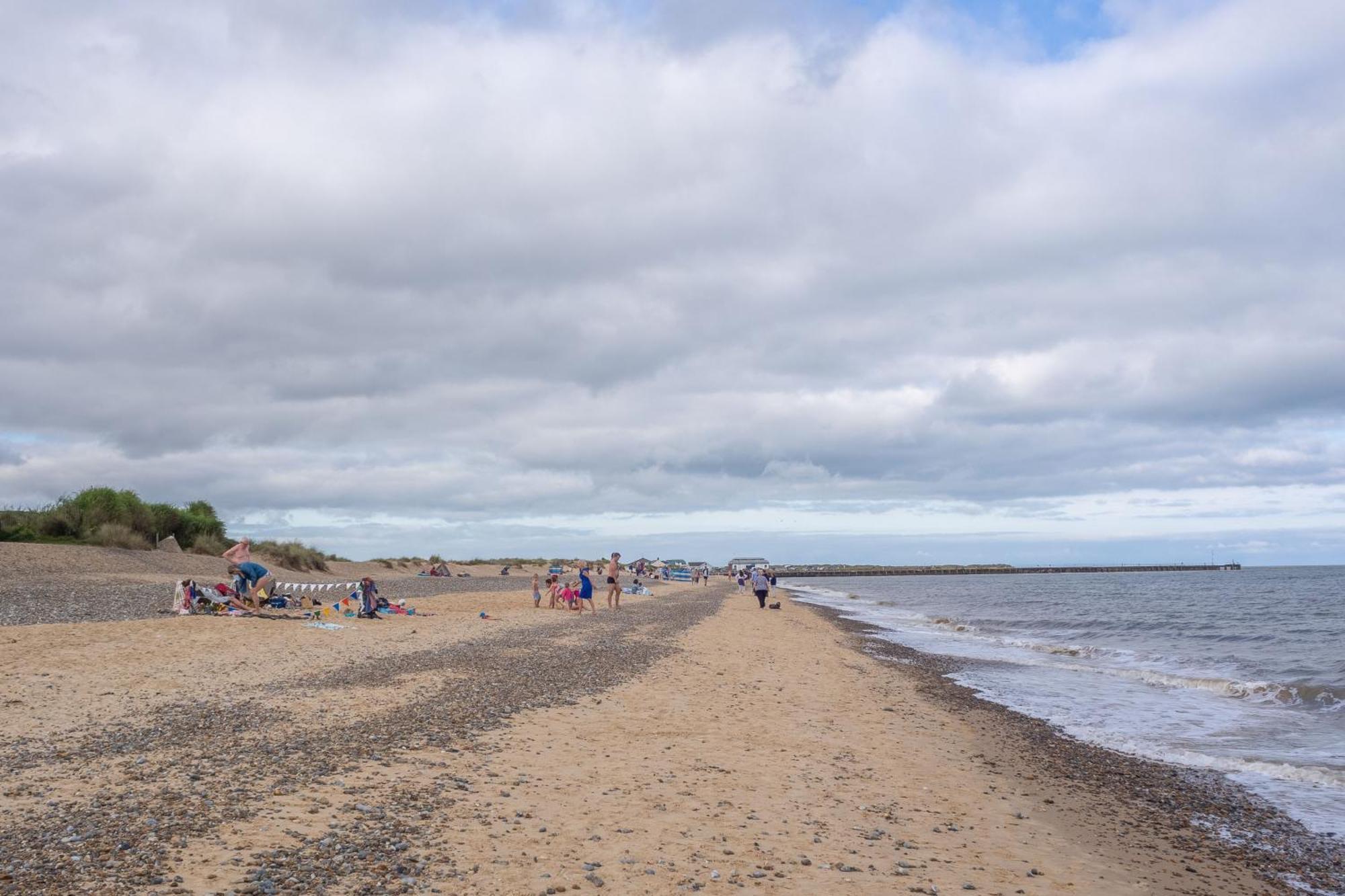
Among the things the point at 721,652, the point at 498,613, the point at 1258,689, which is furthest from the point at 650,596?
the point at 1258,689

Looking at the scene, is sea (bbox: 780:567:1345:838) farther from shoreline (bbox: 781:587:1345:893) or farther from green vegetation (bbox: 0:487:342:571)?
green vegetation (bbox: 0:487:342:571)

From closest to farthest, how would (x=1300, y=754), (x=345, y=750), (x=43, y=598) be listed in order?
(x=345, y=750)
(x=1300, y=754)
(x=43, y=598)

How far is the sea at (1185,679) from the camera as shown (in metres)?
12.4

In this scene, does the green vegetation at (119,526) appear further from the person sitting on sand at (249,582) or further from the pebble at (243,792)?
the pebble at (243,792)

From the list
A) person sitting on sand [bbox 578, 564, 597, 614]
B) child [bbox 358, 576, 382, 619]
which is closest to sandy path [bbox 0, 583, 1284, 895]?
child [bbox 358, 576, 382, 619]

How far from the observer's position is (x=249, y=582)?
22.7m

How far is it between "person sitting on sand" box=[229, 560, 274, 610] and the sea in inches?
691

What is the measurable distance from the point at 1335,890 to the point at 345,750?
9.02m

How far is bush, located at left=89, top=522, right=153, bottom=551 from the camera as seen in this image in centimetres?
3706

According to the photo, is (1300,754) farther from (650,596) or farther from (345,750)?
(650,596)

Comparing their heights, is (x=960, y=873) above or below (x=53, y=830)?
below

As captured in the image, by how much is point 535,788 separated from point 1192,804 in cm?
737

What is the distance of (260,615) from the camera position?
71.2ft

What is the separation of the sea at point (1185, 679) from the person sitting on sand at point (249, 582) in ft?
57.6
